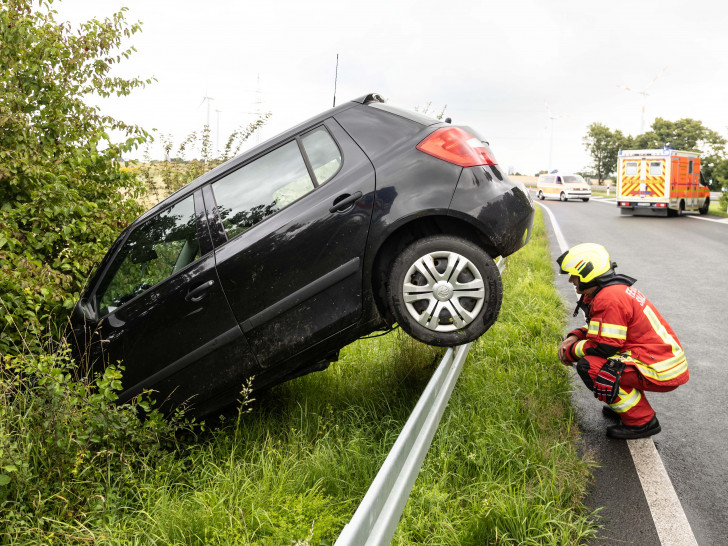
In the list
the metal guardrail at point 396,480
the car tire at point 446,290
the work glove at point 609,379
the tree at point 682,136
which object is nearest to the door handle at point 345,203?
the car tire at point 446,290

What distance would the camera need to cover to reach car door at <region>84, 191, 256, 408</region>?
3656mm

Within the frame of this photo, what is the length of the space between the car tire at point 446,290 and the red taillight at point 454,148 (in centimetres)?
45

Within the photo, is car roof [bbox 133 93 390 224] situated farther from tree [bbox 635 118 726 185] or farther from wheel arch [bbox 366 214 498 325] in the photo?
tree [bbox 635 118 726 185]

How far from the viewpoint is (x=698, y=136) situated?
6194 centimetres

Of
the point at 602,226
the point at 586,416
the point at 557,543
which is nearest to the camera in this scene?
the point at 557,543

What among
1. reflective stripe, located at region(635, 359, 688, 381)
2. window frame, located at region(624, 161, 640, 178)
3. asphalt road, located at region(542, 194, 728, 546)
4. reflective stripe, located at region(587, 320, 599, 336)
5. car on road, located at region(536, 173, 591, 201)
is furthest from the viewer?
car on road, located at region(536, 173, 591, 201)

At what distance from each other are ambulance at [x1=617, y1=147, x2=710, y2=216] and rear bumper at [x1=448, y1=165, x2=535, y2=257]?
68.1ft

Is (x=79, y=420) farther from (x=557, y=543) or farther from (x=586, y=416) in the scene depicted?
(x=586, y=416)

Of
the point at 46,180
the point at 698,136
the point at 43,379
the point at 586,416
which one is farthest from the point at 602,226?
the point at 698,136

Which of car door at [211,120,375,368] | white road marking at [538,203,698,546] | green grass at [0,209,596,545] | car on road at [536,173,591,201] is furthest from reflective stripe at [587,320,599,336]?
car on road at [536,173,591,201]

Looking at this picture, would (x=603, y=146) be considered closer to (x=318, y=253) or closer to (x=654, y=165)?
(x=654, y=165)

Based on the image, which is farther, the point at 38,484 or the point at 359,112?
the point at 359,112

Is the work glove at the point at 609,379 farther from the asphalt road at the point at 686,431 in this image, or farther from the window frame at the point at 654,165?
the window frame at the point at 654,165

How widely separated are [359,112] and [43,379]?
7.41 feet
